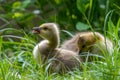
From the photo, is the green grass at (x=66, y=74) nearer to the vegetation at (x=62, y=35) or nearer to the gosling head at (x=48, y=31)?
the vegetation at (x=62, y=35)

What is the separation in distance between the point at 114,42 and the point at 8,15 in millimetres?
2415

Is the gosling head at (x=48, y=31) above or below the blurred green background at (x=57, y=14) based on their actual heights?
above

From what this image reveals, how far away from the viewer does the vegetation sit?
4477mm

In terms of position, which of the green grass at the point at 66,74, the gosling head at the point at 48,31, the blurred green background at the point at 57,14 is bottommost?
the blurred green background at the point at 57,14

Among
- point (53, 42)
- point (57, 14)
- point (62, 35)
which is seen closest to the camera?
point (53, 42)

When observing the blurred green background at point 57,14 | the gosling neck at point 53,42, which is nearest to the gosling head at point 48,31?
the gosling neck at point 53,42

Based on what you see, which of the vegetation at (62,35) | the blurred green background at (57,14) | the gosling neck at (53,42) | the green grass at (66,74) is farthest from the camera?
the blurred green background at (57,14)

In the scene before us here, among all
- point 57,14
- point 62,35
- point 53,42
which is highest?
point 53,42

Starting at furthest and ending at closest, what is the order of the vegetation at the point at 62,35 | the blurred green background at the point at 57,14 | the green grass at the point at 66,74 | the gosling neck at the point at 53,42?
the blurred green background at the point at 57,14 → the gosling neck at the point at 53,42 → the vegetation at the point at 62,35 → the green grass at the point at 66,74

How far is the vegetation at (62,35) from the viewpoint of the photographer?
448 centimetres

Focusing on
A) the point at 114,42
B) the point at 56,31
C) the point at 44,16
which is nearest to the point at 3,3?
the point at 44,16

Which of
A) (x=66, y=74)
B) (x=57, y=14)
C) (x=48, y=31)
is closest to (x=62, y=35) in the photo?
(x=57, y=14)

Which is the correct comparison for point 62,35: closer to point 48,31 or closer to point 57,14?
point 57,14

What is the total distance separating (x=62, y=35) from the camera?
275 inches
